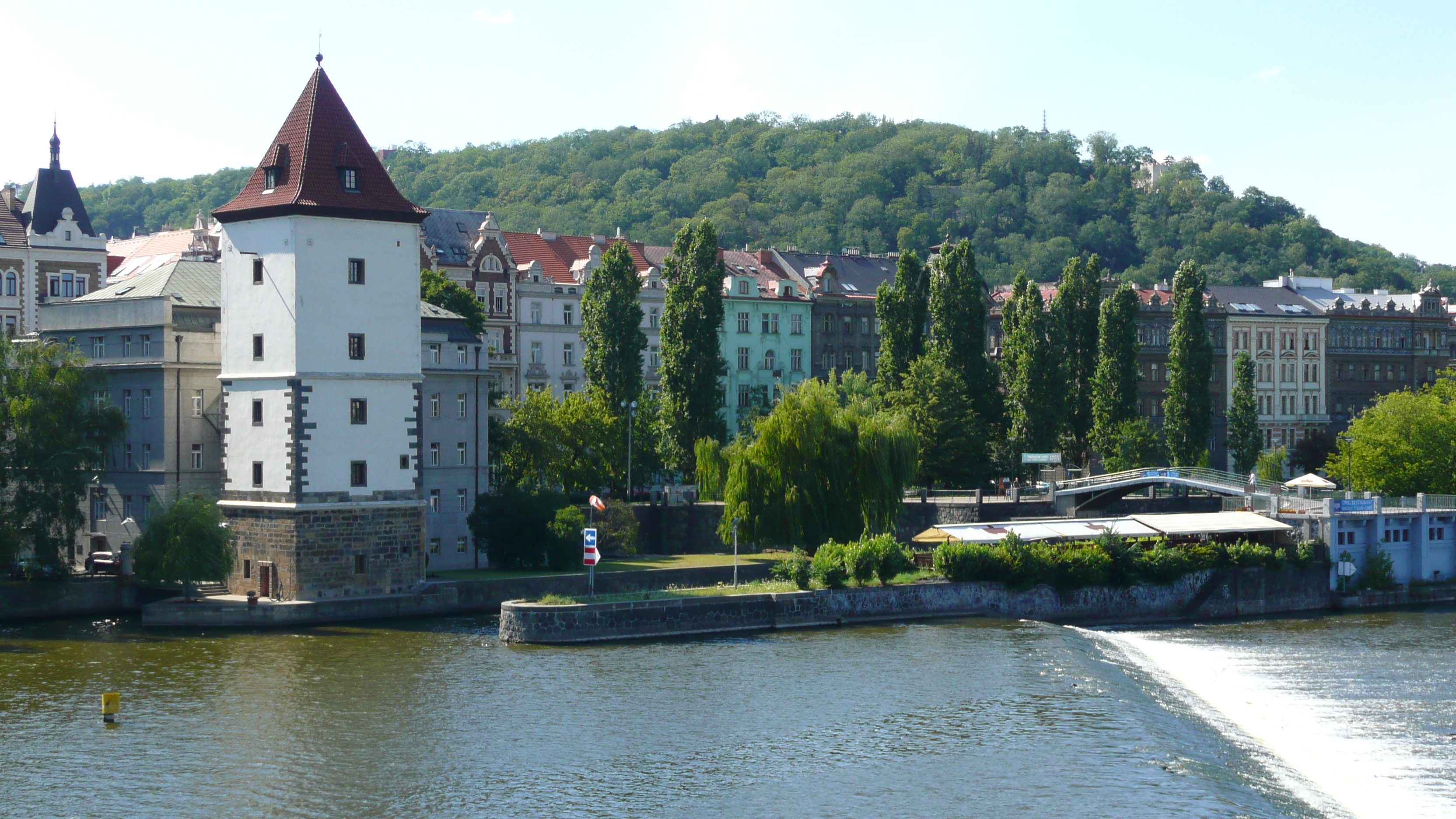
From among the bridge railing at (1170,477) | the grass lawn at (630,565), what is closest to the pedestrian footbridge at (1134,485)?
the bridge railing at (1170,477)

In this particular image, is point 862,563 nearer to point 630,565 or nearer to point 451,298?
point 630,565

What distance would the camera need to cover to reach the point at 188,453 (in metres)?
70.1

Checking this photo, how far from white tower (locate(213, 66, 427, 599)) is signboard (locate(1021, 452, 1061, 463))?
1469 inches

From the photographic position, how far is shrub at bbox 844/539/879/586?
63344 millimetres

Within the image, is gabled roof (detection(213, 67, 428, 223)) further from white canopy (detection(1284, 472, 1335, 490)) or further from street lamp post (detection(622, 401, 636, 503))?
white canopy (detection(1284, 472, 1335, 490))

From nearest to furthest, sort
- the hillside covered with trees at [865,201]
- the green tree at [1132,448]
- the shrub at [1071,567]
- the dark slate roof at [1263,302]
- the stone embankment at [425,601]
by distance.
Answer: the stone embankment at [425,601] < the shrub at [1071,567] < the green tree at [1132,448] < the dark slate roof at [1263,302] < the hillside covered with trees at [865,201]

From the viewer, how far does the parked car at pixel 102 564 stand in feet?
222

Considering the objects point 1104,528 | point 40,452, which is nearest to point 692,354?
point 1104,528

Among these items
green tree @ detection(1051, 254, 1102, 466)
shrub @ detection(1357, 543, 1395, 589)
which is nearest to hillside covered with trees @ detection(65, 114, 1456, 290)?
green tree @ detection(1051, 254, 1102, 466)

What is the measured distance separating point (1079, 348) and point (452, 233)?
38.7m

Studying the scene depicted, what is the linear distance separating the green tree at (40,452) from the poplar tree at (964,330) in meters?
46.0

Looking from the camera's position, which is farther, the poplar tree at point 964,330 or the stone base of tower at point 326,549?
the poplar tree at point 964,330

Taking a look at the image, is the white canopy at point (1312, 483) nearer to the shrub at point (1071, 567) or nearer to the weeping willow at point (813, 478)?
the shrub at point (1071, 567)

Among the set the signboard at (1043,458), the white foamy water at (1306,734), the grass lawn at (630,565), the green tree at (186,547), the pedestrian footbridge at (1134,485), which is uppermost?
the signboard at (1043,458)
